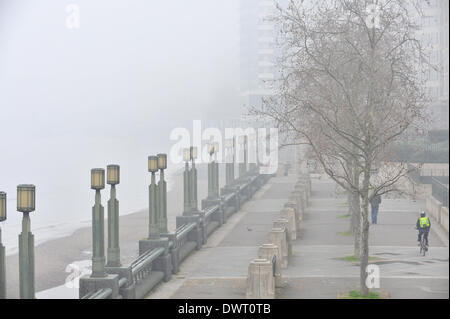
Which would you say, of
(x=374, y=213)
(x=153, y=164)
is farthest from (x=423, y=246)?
(x=153, y=164)

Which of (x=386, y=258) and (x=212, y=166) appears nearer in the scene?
(x=386, y=258)

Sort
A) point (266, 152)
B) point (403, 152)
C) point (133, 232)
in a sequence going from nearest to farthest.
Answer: point (403, 152) < point (133, 232) < point (266, 152)

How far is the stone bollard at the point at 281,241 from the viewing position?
24547 mm

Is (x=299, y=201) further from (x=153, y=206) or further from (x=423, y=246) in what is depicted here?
(x=153, y=206)

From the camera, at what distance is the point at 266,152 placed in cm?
7788

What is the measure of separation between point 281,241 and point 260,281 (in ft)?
17.7

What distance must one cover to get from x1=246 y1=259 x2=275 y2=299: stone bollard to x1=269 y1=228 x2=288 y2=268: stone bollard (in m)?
4.98

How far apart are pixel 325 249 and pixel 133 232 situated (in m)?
27.6

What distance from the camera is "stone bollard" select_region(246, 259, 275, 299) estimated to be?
19.4 meters

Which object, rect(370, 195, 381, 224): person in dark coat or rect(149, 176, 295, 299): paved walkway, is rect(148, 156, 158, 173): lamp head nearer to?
rect(149, 176, 295, 299): paved walkway

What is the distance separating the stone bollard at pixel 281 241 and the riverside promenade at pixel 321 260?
310 mm

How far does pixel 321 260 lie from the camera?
85.5 ft

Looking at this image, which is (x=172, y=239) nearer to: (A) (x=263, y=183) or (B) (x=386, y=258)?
(B) (x=386, y=258)
